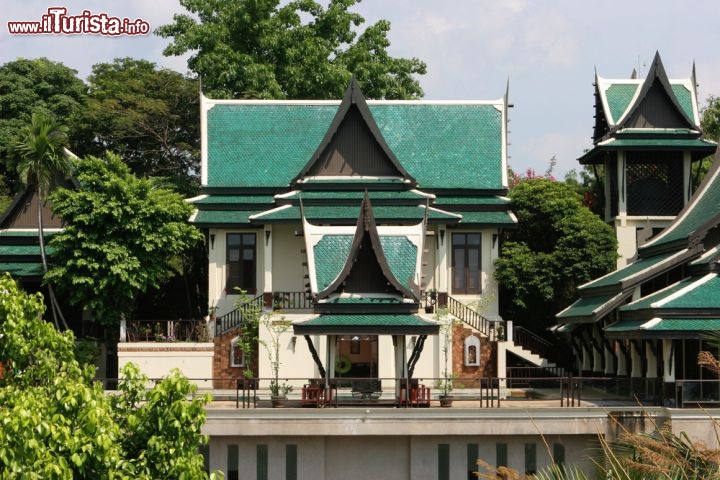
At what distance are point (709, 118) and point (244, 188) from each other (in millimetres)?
20513

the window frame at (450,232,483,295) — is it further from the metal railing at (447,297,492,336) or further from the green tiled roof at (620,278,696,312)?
the green tiled roof at (620,278,696,312)

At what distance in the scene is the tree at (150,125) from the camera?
49.3 metres

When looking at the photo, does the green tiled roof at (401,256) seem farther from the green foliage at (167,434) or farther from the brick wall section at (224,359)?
the green foliage at (167,434)

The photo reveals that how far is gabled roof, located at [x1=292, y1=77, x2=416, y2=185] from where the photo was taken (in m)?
40.3

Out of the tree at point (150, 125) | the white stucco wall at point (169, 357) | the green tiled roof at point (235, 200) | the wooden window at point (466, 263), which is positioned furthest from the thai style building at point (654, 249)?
the tree at point (150, 125)

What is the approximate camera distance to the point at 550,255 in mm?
41156

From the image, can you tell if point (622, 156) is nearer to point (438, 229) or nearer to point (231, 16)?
point (438, 229)

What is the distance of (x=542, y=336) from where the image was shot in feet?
140

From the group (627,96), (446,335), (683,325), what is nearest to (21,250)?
(446,335)

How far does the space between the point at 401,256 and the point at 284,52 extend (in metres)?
19.0

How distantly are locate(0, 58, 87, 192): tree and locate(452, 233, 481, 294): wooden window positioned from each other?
62.6 feet

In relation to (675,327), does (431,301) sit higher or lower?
higher

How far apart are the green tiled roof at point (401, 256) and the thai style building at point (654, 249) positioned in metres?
5.16

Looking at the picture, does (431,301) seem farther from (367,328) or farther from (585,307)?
(367,328)
